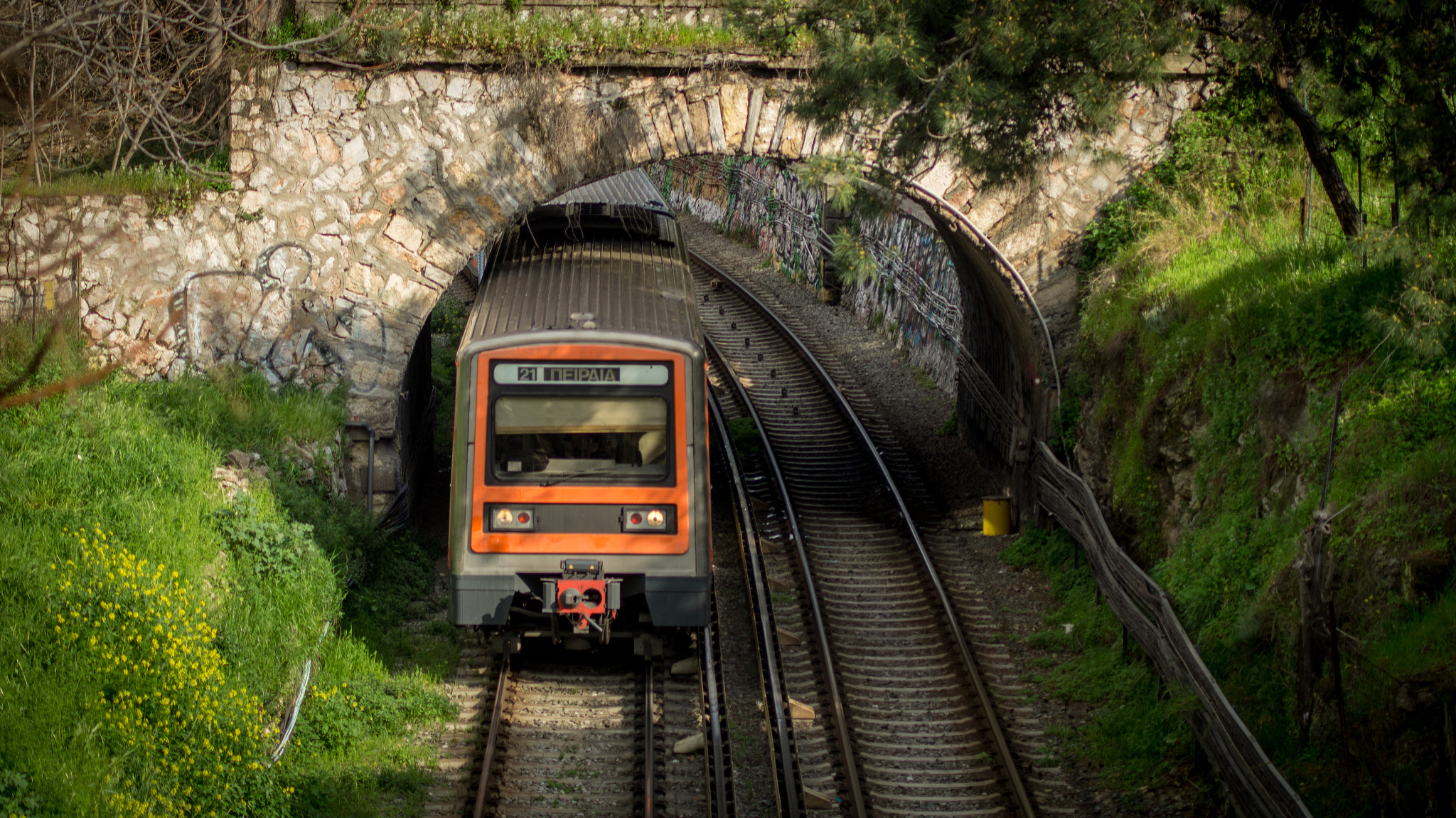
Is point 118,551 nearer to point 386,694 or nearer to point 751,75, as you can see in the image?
point 386,694

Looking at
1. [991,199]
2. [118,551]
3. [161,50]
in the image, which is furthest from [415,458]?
[991,199]

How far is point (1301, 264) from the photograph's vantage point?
10.2 meters

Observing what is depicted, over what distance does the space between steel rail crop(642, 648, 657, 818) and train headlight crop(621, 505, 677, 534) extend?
129 cm

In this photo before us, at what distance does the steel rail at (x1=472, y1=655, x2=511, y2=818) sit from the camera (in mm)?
8227

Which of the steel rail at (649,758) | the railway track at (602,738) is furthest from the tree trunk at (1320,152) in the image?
the steel rail at (649,758)

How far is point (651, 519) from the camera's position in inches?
376

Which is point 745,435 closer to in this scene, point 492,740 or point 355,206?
point 355,206

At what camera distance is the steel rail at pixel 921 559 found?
8.85 metres

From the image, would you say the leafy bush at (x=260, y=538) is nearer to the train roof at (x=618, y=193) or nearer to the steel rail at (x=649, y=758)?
the steel rail at (x=649, y=758)

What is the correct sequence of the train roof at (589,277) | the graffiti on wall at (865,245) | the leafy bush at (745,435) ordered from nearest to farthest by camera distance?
1. the train roof at (589,277)
2. the leafy bush at (745,435)
3. the graffiti on wall at (865,245)

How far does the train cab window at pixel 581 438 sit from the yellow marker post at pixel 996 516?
5.36m

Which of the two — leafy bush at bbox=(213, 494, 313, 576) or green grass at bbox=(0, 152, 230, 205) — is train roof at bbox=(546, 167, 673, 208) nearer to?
green grass at bbox=(0, 152, 230, 205)

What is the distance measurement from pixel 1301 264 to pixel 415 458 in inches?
362

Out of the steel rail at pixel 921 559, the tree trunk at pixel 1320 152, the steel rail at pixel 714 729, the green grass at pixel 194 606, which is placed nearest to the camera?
the green grass at pixel 194 606
